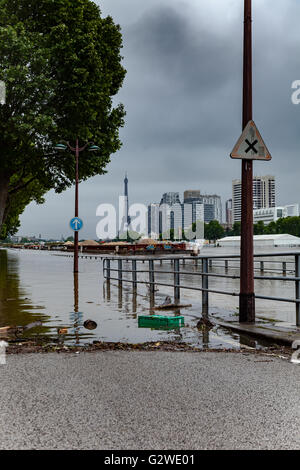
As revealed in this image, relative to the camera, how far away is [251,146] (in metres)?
9.02

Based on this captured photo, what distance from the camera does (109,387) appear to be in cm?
471

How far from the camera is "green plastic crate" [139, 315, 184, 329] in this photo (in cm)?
911

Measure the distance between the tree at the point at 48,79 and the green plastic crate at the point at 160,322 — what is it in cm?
1606

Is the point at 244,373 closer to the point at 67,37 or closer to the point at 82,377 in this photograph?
the point at 82,377

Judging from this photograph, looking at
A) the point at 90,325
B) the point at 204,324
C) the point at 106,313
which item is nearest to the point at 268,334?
the point at 204,324

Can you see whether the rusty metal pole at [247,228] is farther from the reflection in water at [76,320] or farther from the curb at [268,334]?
the reflection in water at [76,320]

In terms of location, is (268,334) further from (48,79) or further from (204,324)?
(48,79)

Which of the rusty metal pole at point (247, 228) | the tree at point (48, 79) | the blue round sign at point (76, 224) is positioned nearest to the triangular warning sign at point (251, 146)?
the rusty metal pole at point (247, 228)

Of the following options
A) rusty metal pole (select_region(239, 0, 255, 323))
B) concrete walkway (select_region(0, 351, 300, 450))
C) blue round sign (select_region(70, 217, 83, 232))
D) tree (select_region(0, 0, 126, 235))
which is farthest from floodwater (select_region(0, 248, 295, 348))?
tree (select_region(0, 0, 126, 235))

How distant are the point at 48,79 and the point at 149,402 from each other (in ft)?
71.2

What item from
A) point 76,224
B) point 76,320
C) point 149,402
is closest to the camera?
point 149,402

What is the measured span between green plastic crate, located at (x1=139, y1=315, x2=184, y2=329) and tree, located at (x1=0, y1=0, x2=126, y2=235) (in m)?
16.1

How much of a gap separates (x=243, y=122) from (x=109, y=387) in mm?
6148
